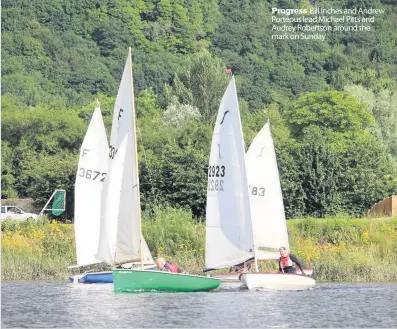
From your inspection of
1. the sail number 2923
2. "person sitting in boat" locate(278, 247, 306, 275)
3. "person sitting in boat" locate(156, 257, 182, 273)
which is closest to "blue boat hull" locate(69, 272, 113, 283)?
"person sitting in boat" locate(156, 257, 182, 273)

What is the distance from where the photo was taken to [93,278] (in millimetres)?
47750

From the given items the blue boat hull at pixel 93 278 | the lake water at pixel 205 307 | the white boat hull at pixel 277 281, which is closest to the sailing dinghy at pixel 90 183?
the blue boat hull at pixel 93 278

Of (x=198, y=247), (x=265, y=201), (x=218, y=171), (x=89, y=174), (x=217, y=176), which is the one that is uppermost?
(x=89, y=174)

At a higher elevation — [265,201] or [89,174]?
[89,174]

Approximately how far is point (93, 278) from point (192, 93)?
68582 millimetres

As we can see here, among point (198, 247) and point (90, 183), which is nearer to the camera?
point (198, 247)

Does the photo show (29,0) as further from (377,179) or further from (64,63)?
(377,179)

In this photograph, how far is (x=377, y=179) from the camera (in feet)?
235

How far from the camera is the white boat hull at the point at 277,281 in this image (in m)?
42.9

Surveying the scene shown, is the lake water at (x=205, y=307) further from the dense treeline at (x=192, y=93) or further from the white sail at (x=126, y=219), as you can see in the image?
the dense treeline at (x=192, y=93)

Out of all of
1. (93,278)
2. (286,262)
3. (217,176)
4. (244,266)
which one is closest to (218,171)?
(217,176)

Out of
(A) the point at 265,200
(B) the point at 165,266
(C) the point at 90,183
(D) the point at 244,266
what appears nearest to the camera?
(B) the point at 165,266

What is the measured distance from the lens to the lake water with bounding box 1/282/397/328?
3491 centimetres

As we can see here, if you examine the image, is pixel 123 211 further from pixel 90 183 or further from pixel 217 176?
pixel 90 183
